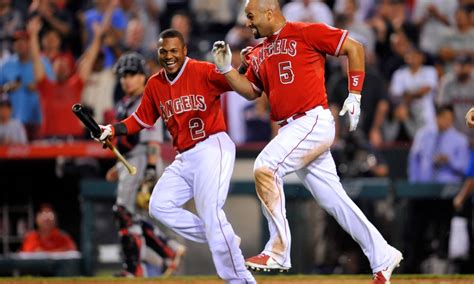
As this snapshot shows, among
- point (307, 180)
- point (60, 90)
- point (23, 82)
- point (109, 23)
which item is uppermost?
point (109, 23)

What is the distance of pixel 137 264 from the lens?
1153 cm

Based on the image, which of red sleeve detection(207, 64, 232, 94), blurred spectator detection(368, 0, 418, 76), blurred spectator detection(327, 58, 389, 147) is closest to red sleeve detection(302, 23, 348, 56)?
red sleeve detection(207, 64, 232, 94)

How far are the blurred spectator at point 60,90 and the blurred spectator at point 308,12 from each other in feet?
8.51

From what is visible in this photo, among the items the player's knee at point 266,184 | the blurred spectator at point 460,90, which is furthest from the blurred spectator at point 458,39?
the player's knee at point 266,184

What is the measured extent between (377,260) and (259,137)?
5742 mm

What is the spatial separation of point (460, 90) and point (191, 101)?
21.5ft

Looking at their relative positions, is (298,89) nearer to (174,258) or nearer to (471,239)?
(174,258)

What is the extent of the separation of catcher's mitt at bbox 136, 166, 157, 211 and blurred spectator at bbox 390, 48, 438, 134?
4.69 m

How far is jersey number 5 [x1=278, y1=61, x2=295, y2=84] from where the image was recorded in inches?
341

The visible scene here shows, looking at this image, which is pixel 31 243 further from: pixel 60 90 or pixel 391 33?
pixel 391 33

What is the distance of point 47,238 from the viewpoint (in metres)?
13.5

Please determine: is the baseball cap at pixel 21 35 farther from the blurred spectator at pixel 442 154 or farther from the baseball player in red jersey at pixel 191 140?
the baseball player in red jersey at pixel 191 140

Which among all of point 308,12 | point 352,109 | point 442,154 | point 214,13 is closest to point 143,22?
point 214,13

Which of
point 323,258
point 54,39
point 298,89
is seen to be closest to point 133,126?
point 298,89
